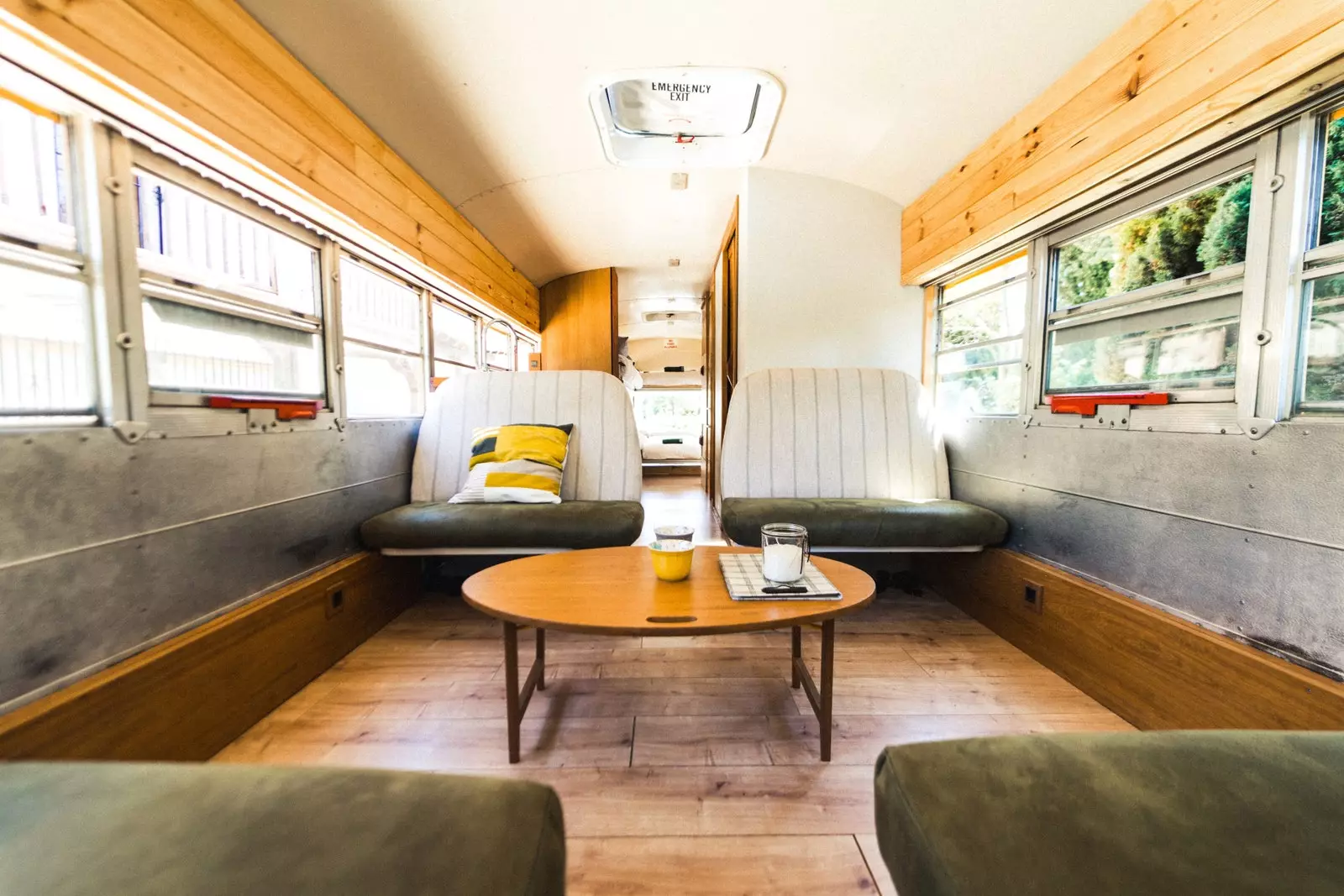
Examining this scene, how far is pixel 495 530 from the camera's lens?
2.04 m

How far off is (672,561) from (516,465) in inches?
50.6

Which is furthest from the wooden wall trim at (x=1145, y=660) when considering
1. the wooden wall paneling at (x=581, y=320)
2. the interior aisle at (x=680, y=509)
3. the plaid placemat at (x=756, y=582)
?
the wooden wall paneling at (x=581, y=320)

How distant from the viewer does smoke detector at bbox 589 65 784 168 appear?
6.40ft

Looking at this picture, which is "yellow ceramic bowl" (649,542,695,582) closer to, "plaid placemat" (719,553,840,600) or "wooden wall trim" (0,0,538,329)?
"plaid placemat" (719,553,840,600)

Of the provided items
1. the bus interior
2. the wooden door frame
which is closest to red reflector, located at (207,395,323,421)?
the bus interior

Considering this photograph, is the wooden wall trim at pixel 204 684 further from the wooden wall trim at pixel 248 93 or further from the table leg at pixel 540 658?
the wooden wall trim at pixel 248 93

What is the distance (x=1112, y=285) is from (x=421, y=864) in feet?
8.09

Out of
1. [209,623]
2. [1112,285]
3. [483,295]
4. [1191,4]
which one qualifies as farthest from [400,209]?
[1112,285]

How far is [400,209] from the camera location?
2.24 m

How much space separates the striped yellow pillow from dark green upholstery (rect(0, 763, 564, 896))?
165 centimetres

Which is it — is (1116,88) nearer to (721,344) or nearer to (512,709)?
(512,709)

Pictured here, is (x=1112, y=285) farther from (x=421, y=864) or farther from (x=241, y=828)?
(x=241, y=828)

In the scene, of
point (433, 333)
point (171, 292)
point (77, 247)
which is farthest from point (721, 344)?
point (77, 247)

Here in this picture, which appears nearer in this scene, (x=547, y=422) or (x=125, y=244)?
(x=125, y=244)
